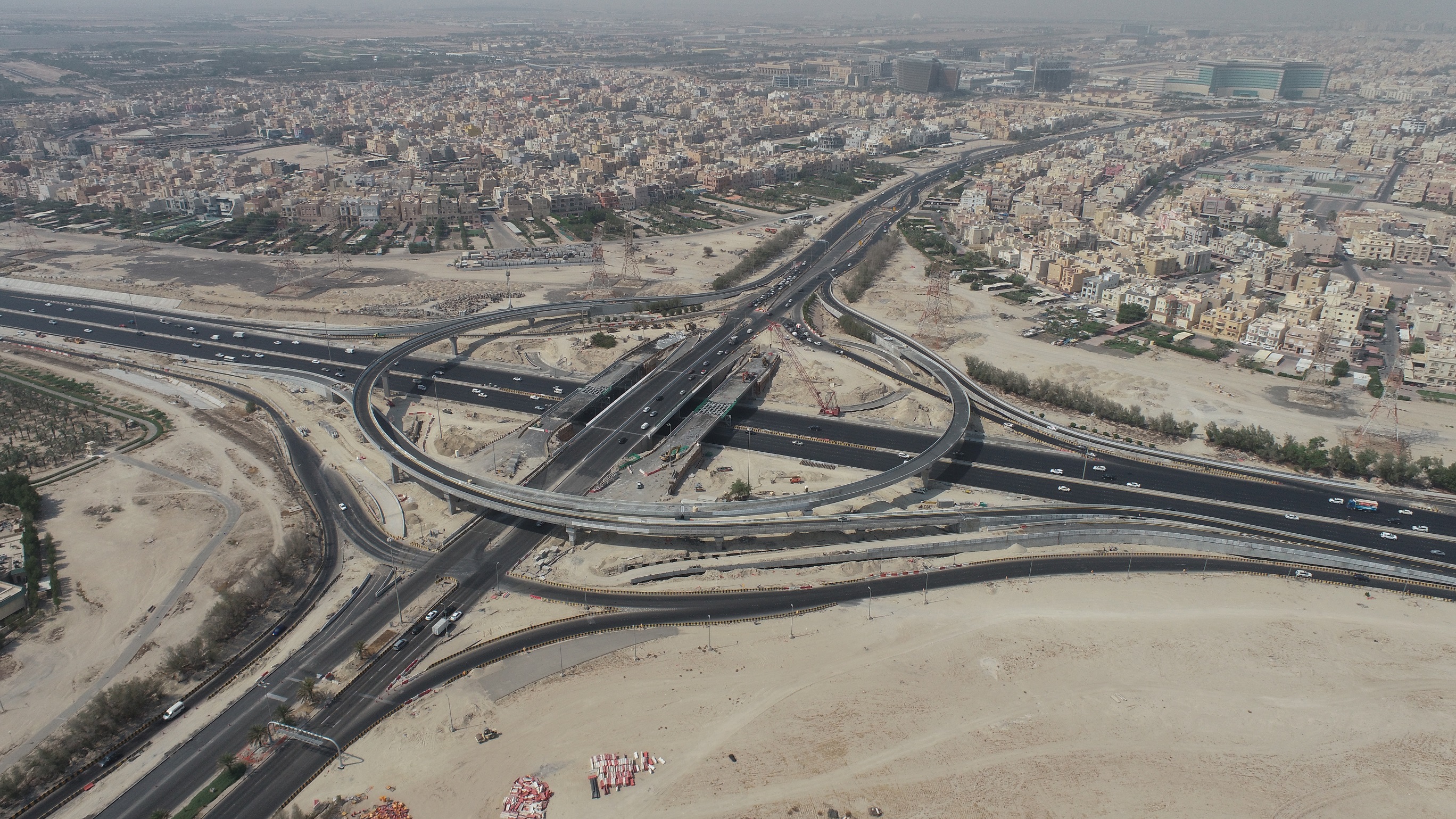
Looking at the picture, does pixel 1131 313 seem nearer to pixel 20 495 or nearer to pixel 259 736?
pixel 259 736

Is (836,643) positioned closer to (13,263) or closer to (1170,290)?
(1170,290)

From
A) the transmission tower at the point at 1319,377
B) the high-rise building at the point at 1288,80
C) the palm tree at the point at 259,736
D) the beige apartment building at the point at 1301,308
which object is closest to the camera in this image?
the palm tree at the point at 259,736

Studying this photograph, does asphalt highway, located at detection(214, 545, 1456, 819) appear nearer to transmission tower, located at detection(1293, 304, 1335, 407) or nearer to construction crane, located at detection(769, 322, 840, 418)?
construction crane, located at detection(769, 322, 840, 418)

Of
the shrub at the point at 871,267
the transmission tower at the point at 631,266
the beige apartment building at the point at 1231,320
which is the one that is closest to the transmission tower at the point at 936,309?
the shrub at the point at 871,267

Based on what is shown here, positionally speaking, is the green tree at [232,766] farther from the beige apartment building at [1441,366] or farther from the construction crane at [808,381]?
the beige apartment building at [1441,366]

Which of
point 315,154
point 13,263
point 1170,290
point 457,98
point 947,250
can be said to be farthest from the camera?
point 457,98

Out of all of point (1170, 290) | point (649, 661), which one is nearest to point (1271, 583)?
point (649, 661)
